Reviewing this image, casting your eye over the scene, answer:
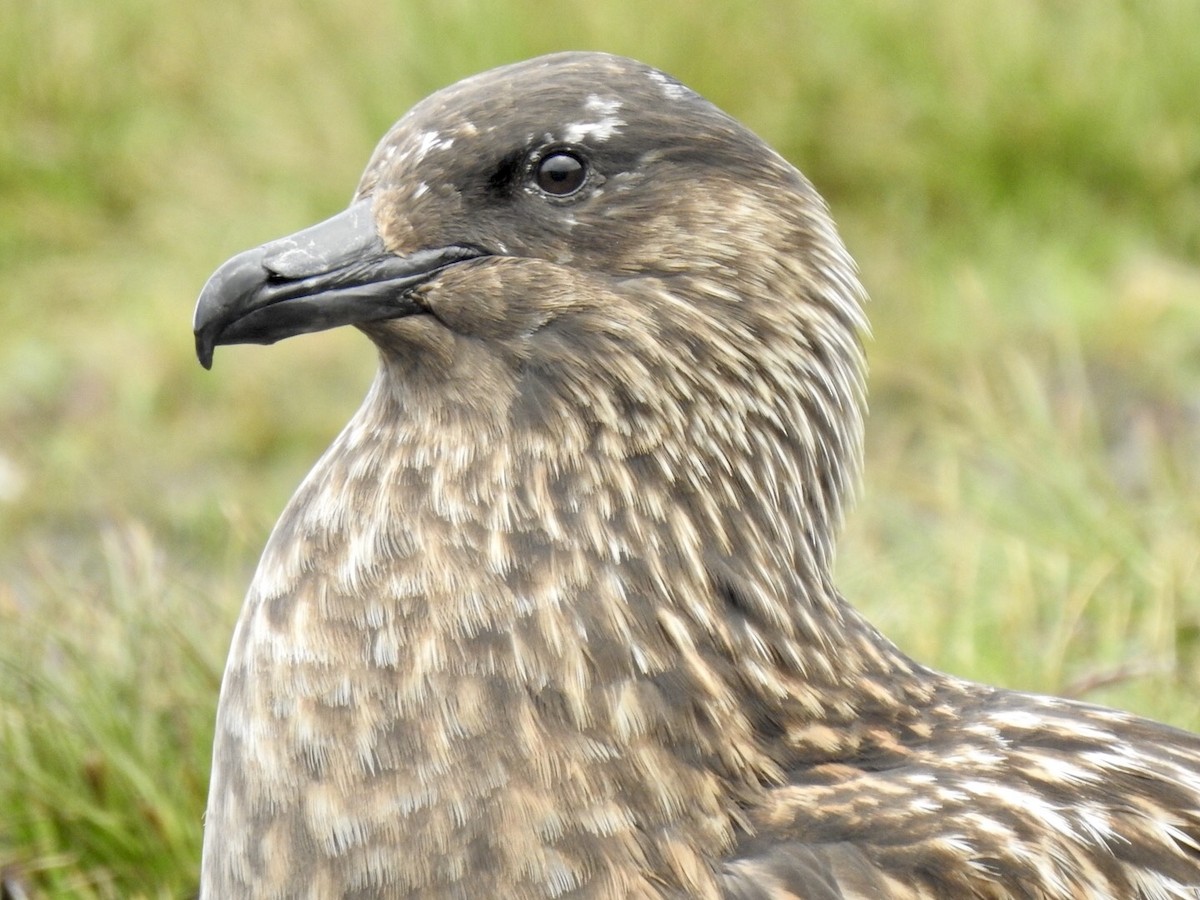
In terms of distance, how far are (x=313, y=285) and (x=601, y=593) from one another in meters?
0.49

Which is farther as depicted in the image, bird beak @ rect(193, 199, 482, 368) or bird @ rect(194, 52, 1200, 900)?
bird beak @ rect(193, 199, 482, 368)

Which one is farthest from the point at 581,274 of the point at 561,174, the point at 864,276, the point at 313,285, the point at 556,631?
the point at 864,276

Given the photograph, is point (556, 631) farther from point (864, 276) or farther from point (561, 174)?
point (864, 276)

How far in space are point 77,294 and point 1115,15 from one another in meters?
3.74

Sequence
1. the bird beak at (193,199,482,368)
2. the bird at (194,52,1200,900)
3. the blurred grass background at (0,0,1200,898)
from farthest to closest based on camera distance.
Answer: the blurred grass background at (0,0,1200,898) → the bird beak at (193,199,482,368) → the bird at (194,52,1200,900)

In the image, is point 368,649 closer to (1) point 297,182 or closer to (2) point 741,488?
(2) point 741,488

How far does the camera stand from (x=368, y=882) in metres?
1.94

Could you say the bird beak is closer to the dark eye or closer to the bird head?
the bird head

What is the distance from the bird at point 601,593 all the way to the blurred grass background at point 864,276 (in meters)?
0.94

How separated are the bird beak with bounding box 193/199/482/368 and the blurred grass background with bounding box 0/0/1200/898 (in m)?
1.02

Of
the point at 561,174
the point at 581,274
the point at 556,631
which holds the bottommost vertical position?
the point at 556,631

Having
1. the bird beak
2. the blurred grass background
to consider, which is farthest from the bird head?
the blurred grass background

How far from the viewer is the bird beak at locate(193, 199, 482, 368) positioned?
2092mm

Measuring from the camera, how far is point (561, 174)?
2.19 meters
